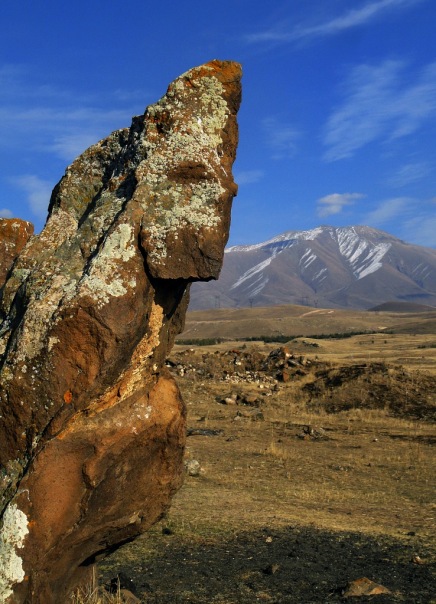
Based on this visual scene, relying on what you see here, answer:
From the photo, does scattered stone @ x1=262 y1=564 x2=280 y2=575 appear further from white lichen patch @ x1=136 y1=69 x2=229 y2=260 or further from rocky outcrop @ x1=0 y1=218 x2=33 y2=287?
rocky outcrop @ x1=0 y1=218 x2=33 y2=287

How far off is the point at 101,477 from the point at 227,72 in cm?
447

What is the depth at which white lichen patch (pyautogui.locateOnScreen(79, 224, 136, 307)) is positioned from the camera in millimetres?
6172

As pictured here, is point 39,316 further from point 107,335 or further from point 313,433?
point 313,433

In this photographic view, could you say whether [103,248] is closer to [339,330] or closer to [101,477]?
[101,477]

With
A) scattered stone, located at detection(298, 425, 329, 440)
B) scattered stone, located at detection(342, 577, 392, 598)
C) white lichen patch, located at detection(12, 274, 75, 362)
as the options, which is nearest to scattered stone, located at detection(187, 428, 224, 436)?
scattered stone, located at detection(298, 425, 329, 440)

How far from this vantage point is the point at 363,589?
7992 millimetres

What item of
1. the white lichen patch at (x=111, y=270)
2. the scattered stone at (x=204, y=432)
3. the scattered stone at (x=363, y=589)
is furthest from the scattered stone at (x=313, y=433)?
the white lichen patch at (x=111, y=270)

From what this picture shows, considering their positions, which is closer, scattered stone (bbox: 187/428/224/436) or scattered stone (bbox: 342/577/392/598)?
scattered stone (bbox: 342/577/392/598)

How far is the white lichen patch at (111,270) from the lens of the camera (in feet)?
20.2

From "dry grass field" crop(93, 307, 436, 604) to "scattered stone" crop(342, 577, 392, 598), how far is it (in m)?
0.12

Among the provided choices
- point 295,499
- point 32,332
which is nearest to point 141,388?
point 32,332

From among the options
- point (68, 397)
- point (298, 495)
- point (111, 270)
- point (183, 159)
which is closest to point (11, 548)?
point (68, 397)

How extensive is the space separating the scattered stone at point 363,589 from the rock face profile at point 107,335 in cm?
238

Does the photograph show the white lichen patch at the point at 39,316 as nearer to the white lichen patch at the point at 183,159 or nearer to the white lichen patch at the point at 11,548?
the white lichen patch at the point at 183,159
